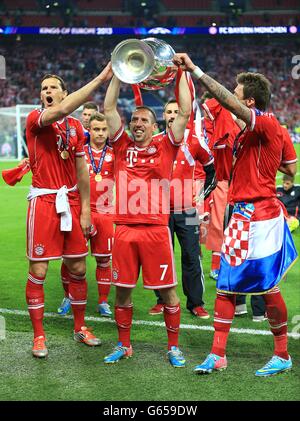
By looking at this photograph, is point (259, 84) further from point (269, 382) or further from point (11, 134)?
point (11, 134)

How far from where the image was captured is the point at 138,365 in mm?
4793

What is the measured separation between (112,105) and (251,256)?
4.59 ft

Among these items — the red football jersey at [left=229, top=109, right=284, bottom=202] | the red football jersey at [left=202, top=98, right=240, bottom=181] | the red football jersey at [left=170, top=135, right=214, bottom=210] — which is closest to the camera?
the red football jersey at [left=229, top=109, right=284, bottom=202]

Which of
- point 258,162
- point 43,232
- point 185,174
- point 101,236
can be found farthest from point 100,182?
point 258,162

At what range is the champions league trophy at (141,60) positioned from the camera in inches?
169

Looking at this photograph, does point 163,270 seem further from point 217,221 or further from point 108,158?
point 217,221

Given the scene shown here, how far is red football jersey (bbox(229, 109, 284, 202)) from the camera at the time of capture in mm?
4434

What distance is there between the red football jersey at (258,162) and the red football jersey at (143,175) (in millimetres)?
518

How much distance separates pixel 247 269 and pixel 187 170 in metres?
1.88

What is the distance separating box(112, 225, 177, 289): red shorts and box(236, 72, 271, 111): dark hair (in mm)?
1105

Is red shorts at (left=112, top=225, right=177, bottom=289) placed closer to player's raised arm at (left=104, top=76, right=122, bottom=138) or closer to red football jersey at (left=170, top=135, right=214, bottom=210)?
player's raised arm at (left=104, top=76, right=122, bottom=138)

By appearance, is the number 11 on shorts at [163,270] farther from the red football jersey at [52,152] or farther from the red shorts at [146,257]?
the red football jersey at [52,152]

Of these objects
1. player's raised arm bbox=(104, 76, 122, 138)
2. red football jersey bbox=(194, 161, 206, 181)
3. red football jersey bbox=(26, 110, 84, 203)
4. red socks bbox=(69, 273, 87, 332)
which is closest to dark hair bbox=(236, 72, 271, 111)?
player's raised arm bbox=(104, 76, 122, 138)

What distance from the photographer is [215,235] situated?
7.36 m
